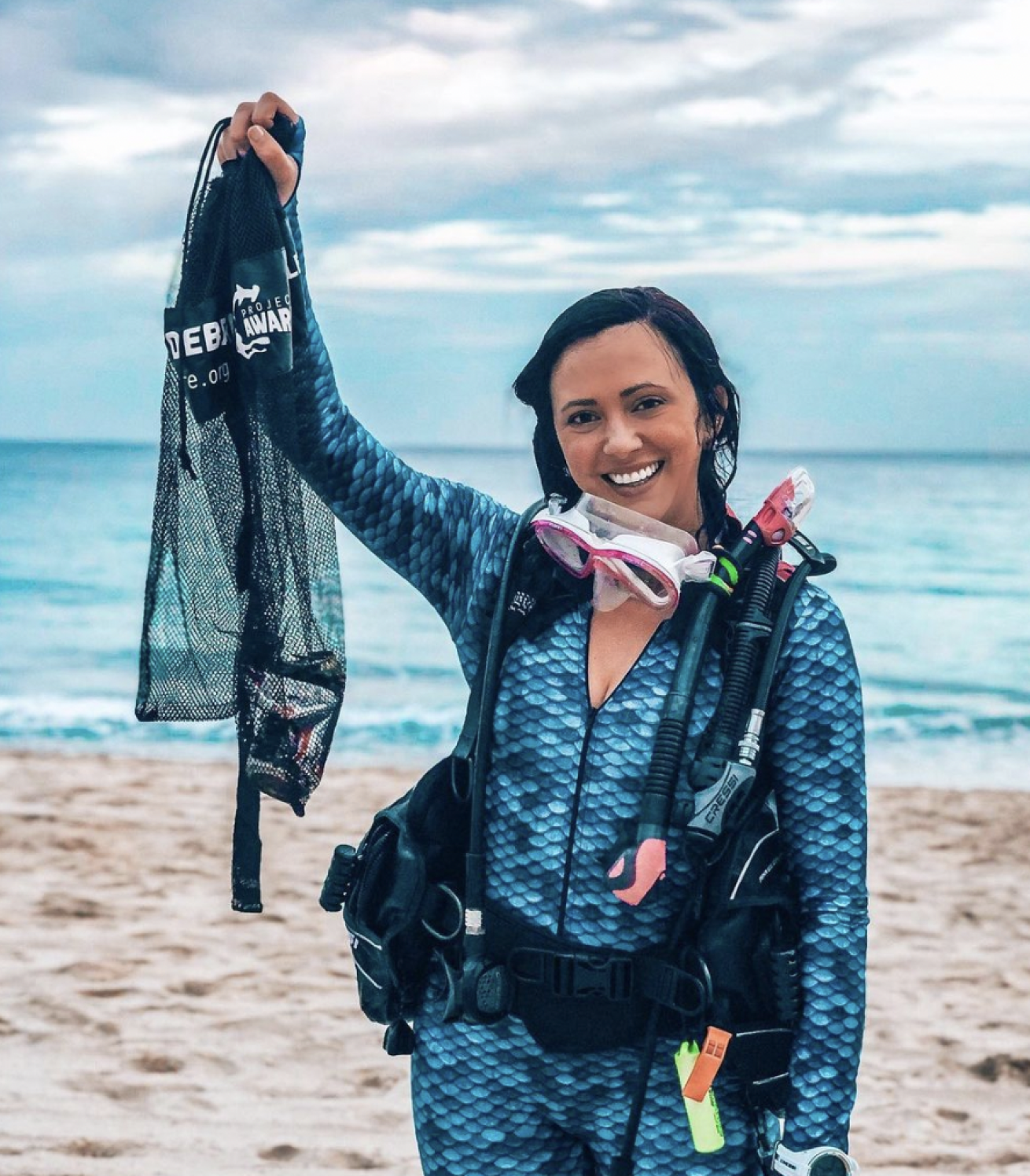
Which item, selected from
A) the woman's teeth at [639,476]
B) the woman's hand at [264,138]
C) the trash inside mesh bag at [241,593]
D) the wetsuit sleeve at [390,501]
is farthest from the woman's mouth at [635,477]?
the woman's hand at [264,138]

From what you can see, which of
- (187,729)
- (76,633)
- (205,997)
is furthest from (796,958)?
(76,633)

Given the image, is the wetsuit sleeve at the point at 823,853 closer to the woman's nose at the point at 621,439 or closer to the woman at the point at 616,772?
the woman at the point at 616,772

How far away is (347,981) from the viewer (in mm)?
6039

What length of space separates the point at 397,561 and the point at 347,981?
398 centimetres

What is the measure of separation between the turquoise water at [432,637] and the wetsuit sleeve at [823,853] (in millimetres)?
342

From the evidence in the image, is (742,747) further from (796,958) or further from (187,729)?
(187,729)

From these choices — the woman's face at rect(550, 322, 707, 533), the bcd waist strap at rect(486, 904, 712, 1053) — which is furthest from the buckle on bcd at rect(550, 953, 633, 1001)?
the woman's face at rect(550, 322, 707, 533)

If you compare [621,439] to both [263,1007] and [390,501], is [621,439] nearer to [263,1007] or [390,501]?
[390,501]

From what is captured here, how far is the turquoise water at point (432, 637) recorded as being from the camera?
12875 millimetres

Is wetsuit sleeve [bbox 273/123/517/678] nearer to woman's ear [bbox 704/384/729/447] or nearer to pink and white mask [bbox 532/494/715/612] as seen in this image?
pink and white mask [bbox 532/494/715/612]

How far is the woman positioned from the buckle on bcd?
43 millimetres

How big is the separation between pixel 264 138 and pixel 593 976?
130 centimetres

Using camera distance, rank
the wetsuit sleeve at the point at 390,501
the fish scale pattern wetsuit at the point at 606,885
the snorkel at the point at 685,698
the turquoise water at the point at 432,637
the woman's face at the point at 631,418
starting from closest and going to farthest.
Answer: the snorkel at the point at 685,698
the fish scale pattern wetsuit at the point at 606,885
the woman's face at the point at 631,418
the wetsuit sleeve at the point at 390,501
the turquoise water at the point at 432,637

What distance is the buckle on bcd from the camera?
209 cm
